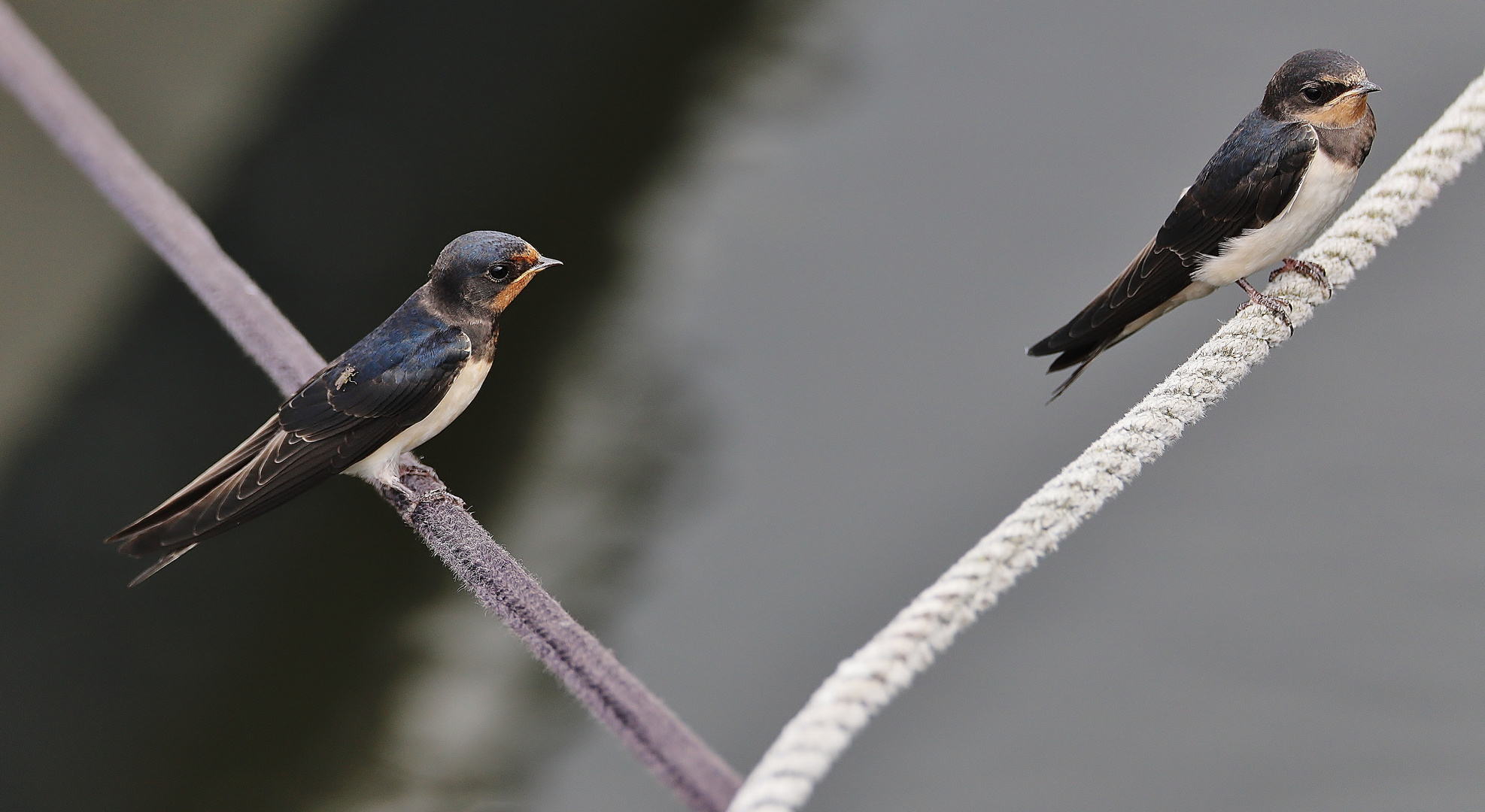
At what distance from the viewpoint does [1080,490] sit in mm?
814

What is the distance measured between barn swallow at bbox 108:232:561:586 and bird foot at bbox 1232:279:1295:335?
2.39 ft

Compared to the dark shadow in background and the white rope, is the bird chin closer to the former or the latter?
the white rope

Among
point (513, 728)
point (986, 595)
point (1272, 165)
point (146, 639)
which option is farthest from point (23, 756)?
point (1272, 165)

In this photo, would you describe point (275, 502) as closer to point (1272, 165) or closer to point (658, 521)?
point (1272, 165)

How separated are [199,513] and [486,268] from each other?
0.35 m

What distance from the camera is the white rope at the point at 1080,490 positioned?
67 centimetres

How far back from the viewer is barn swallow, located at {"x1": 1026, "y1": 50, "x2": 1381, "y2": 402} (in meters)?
1.09

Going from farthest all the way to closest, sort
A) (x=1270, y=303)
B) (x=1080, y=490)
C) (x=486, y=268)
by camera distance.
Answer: (x=1270, y=303) → (x=486, y=268) → (x=1080, y=490)

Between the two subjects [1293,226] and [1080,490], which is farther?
[1293,226]

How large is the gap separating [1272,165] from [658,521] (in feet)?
4.87

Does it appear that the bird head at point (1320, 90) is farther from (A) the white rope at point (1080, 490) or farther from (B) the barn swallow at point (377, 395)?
(B) the barn swallow at point (377, 395)

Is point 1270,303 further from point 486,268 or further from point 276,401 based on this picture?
point 276,401

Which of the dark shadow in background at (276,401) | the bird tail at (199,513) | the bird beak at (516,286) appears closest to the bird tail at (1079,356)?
the bird beak at (516,286)

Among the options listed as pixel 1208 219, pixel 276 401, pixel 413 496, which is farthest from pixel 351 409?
pixel 276 401
